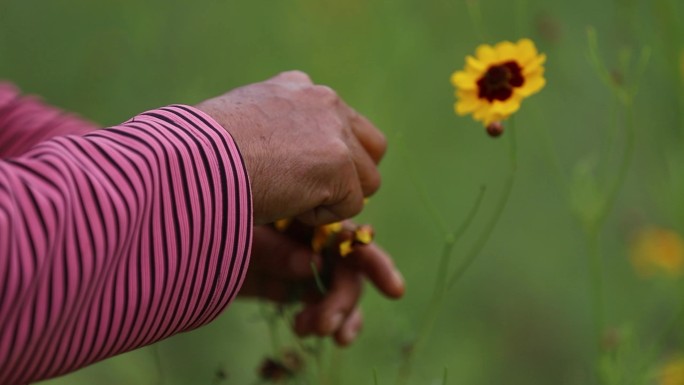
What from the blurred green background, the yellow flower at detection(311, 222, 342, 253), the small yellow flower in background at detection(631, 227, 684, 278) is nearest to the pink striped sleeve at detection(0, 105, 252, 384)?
the yellow flower at detection(311, 222, 342, 253)

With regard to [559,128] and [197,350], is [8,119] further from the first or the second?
[559,128]

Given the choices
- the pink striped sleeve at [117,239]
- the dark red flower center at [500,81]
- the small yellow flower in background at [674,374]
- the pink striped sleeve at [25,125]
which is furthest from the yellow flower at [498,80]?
the small yellow flower in background at [674,374]

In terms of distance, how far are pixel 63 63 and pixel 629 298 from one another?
84 cm

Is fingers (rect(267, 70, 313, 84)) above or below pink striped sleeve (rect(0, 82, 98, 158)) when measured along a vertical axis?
above

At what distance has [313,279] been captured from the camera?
2.72 feet

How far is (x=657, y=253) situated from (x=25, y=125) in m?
0.87

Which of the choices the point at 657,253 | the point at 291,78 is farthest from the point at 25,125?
the point at 657,253

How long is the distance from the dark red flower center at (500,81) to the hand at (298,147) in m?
0.09

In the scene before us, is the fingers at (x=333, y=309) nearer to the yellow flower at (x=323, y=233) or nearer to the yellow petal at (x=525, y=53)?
the yellow flower at (x=323, y=233)

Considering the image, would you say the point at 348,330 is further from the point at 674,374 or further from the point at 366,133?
the point at 674,374

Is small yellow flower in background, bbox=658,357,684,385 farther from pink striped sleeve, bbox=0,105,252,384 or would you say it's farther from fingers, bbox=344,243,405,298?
pink striped sleeve, bbox=0,105,252,384

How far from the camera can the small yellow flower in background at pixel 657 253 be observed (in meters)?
1.28

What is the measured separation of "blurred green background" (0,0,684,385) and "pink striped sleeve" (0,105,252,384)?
25.0 inches

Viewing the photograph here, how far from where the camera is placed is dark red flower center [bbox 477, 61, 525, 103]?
72 centimetres
